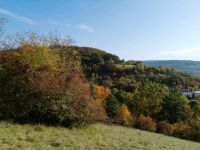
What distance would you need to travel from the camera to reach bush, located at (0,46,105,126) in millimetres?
28078

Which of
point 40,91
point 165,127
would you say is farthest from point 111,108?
point 40,91

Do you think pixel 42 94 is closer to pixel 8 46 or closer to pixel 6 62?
pixel 6 62

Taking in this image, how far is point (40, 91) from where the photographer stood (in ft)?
93.3

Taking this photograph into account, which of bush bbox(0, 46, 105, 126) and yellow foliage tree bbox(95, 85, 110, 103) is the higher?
bush bbox(0, 46, 105, 126)

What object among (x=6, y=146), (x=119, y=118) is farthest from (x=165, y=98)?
(x=6, y=146)

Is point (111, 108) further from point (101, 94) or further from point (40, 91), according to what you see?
point (40, 91)

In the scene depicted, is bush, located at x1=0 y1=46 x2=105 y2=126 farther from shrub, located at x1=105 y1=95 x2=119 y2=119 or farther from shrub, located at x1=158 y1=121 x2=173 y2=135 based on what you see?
shrub, located at x1=158 y1=121 x2=173 y2=135

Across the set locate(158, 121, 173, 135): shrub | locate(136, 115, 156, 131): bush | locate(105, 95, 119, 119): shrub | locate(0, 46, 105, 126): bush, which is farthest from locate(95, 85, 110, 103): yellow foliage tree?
locate(0, 46, 105, 126): bush

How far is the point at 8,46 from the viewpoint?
110 feet

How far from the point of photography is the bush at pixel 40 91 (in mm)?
28078

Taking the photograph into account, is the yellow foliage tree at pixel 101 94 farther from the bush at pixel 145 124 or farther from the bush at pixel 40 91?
the bush at pixel 40 91

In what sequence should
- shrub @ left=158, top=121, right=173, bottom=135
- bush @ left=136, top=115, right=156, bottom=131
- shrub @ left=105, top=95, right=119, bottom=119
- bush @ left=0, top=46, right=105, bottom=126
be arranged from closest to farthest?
bush @ left=0, top=46, right=105, bottom=126 → bush @ left=136, top=115, right=156, bottom=131 → shrub @ left=158, top=121, right=173, bottom=135 → shrub @ left=105, top=95, right=119, bottom=119

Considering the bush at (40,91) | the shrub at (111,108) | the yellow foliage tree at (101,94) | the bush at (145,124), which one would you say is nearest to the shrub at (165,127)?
the bush at (145,124)

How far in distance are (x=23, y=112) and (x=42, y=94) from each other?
206 cm
